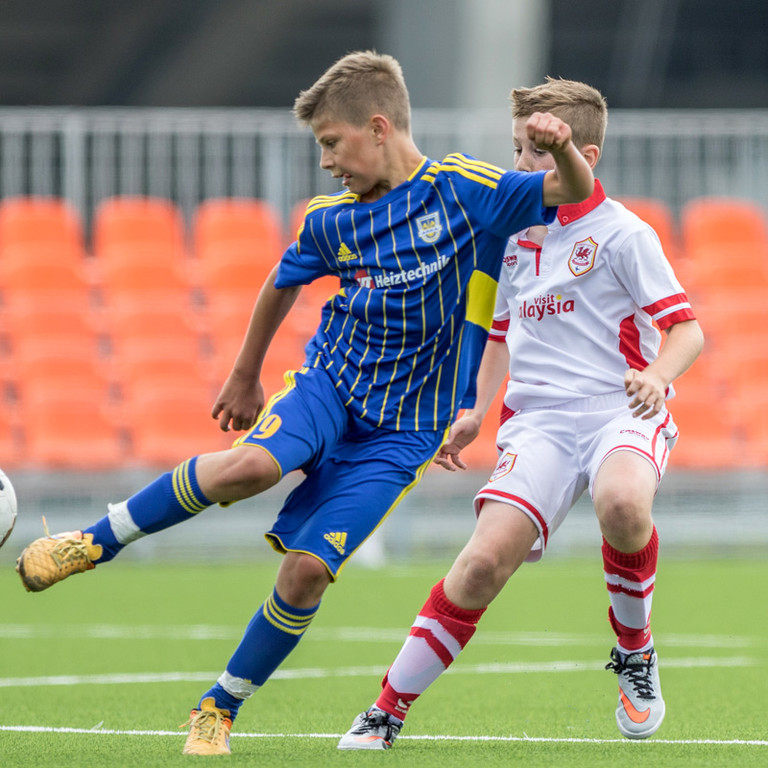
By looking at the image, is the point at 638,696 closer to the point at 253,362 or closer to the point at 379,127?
the point at 253,362

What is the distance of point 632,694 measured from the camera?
4215mm

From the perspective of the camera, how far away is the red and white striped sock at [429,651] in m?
4.12

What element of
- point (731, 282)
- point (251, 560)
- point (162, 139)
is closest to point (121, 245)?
point (162, 139)

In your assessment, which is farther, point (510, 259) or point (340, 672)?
point (340, 672)

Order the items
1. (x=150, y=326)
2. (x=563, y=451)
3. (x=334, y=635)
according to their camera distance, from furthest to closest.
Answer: (x=150, y=326), (x=334, y=635), (x=563, y=451)

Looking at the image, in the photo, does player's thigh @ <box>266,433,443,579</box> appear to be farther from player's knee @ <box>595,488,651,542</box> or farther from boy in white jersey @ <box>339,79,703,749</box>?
player's knee @ <box>595,488,651,542</box>

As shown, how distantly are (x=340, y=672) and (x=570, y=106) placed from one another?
264cm

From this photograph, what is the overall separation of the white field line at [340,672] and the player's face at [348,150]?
2413 mm

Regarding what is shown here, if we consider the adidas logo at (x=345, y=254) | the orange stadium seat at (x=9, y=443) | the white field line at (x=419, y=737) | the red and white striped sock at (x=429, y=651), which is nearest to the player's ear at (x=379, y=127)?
the adidas logo at (x=345, y=254)

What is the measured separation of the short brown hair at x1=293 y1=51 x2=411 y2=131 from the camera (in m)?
3.97

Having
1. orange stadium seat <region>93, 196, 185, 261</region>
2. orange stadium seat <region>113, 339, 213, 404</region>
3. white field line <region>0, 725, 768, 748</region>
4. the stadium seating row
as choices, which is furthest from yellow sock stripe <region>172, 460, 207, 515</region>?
orange stadium seat <region>93, 196, 185, 261</region>

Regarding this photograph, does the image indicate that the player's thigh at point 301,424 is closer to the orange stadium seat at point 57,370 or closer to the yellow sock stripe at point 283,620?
the yellow sock stripe at point 283,620

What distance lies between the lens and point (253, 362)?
4.20m

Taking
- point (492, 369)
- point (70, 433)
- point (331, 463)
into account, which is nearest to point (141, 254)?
point (70, 433)
